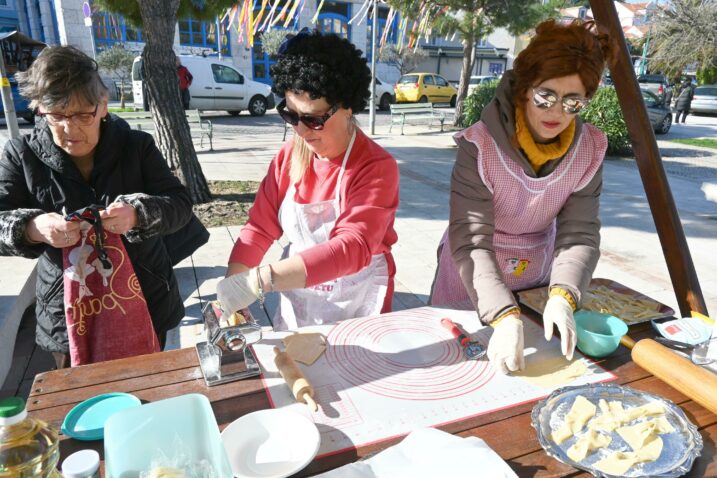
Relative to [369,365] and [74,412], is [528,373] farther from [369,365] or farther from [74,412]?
[74,412]

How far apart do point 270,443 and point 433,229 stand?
448 centimetres

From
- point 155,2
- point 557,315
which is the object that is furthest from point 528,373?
point 155,2

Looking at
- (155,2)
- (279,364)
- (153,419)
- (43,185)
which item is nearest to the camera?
(153,419)

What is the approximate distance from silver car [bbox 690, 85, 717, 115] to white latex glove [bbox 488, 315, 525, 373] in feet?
76.4

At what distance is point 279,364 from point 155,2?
16.2ft

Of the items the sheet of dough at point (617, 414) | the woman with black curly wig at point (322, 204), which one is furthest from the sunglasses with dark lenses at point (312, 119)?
the sheet of dough at point (617, 414)

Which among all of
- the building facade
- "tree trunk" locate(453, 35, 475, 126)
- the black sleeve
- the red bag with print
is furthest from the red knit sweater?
the building facade

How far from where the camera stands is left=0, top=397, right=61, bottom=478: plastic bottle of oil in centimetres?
79

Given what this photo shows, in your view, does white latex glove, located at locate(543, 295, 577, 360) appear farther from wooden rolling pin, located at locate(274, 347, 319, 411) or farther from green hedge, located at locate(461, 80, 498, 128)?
green hedge, located at locate(461, 80, 498, 128)

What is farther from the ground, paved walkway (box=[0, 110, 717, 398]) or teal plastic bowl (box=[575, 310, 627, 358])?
teal plastic bowl (box=[575, 310, 627, 358])

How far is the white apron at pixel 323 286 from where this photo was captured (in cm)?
179

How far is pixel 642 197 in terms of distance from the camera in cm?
693

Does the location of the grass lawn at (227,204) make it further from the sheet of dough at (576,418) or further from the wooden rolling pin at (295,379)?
the sheet of dough at (576,418)

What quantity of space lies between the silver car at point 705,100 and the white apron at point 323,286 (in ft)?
75.9
